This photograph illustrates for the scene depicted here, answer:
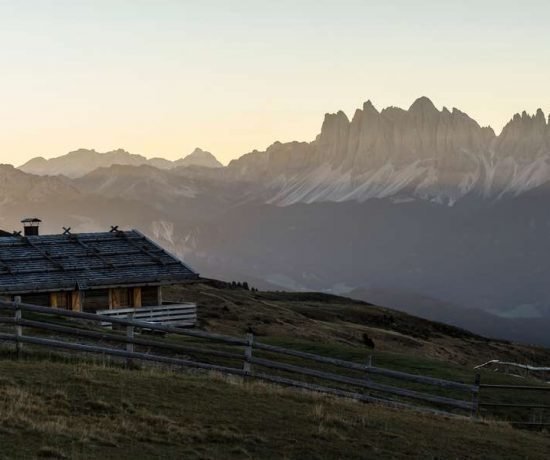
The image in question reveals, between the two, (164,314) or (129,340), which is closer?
(129,340)

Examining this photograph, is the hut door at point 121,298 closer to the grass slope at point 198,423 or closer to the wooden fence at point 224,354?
the wooden fence at point 224,354

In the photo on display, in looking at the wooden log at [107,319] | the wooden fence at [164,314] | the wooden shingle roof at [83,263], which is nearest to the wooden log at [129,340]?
the wooden log at [107,319]

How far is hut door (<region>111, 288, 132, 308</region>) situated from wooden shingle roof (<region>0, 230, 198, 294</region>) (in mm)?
1262

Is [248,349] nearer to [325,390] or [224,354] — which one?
[224,354]

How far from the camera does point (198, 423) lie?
19.9 meters

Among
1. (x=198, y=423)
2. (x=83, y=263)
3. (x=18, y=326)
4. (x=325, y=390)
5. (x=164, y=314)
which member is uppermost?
(x=83, y=263)

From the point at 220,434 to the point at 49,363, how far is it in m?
7.24

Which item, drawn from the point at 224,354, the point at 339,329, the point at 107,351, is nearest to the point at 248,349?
the point at 224,354

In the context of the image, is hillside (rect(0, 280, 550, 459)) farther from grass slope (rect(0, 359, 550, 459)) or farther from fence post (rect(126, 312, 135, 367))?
fence post (rect(126, 312, 135, 367))

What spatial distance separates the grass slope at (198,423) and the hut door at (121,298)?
27.8 meters

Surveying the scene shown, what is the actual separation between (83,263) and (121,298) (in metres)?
3.19

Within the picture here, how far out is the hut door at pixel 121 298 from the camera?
2077 inches

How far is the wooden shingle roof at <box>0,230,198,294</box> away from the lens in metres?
49.3

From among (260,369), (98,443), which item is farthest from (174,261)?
(98,443)
